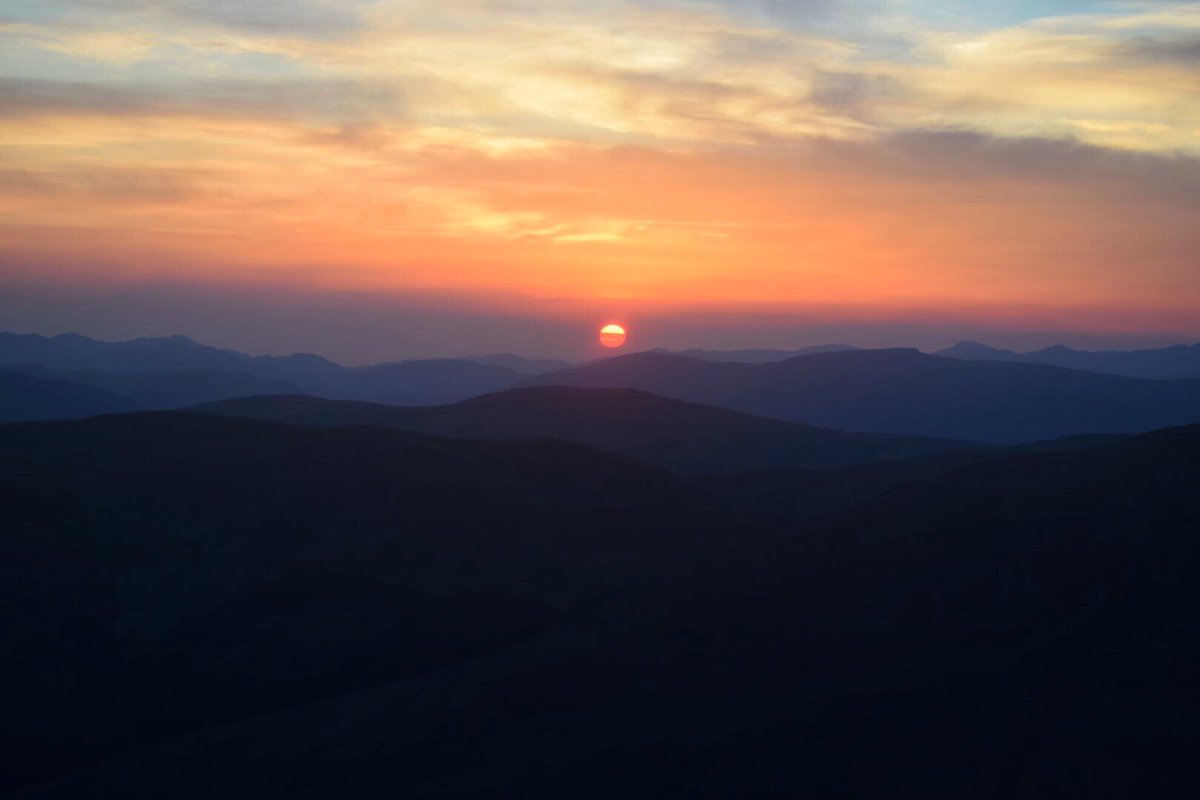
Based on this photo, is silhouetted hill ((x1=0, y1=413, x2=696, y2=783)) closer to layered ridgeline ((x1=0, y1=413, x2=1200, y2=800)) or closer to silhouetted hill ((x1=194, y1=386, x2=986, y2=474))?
layered ridgeline ((x1=0, y1=413, x2=1200, y2=800))

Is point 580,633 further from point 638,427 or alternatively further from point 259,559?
point 638,427

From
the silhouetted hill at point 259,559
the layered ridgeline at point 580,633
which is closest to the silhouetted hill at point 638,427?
the silhouetted hill at point 259,559

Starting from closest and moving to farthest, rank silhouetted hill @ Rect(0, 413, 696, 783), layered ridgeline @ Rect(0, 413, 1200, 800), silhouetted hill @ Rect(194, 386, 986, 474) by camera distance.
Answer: layered ridgeline @ Rect(0, 413, 1200, 800) → silhouetted hill @ Rect(0, 413, 696, 783) → silhouetted hill @ Rect(194, 386, 986, 474)

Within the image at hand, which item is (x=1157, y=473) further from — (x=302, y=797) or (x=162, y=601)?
(x=162, y=601)

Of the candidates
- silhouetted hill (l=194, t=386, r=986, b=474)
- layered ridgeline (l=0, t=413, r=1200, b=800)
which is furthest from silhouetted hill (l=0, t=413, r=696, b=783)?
silhouetted hill (l=194, t=386, r=986, b=474)

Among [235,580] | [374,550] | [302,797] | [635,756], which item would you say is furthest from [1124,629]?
[235,580]

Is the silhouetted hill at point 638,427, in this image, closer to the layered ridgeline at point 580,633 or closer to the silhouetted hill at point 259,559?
the silhouetted hill at point 259,559
